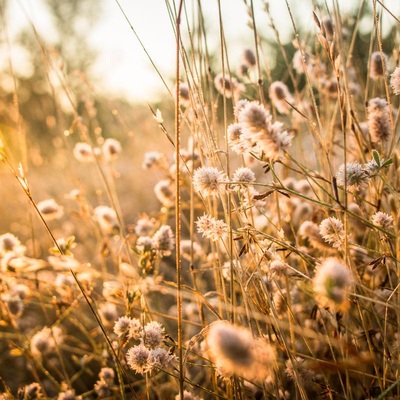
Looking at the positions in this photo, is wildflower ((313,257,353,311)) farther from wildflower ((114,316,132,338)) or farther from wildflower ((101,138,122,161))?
wildflower ((101,138,122,161))

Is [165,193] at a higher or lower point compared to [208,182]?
higher

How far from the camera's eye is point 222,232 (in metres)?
0.92

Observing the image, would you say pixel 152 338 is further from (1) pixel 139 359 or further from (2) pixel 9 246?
(2) pixel 9 246

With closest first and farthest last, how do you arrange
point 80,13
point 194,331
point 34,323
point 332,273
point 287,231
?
1. point 332,273
2. point 287,231
3. point 194,331
4. point 34,323
5. point 80,13

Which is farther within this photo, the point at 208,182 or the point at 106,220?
the point at 106,220

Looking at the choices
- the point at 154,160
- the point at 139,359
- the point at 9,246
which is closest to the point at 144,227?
the point at 154,160

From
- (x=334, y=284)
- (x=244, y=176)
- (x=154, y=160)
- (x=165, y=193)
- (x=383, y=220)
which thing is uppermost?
(x=154, y=160)

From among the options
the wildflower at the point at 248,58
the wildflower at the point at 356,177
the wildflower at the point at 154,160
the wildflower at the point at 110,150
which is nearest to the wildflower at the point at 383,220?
the wildflower at the point at 356,177

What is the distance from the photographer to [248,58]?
4.81ft

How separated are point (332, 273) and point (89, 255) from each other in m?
2.28

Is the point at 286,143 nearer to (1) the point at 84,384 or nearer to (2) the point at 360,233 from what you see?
(2) the point at 360,233

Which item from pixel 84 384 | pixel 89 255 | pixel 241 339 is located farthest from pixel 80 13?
pixel 241 339

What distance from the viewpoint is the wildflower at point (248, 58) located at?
1451 millimetres

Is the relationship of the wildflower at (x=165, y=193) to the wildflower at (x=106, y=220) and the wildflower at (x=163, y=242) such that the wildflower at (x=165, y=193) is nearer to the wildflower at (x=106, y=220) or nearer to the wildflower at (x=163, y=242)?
the wildflower at (x=106, y=220)
